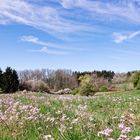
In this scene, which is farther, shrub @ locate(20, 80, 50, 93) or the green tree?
shrub @ locate(20, 80, 50, 93)

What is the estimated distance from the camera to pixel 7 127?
8586mm

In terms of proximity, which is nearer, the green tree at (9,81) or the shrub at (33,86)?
the green tree at (9,81)

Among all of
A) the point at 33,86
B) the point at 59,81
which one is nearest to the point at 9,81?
the point at 33,86

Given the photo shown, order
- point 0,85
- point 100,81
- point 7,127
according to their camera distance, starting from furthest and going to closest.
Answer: point 100,81, point 0,85, point 7,127

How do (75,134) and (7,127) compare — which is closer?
(75,134)

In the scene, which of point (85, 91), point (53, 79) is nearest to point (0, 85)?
point (85, 91)

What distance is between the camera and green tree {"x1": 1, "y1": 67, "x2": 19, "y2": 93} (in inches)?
2640

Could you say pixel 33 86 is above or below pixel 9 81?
below

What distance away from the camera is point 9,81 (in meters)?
67.6

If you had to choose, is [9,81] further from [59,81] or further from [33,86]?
[59,81]

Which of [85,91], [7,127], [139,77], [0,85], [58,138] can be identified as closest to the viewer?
[58,138]

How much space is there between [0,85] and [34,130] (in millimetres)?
60690

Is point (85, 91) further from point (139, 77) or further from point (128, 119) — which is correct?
point (128, 119)

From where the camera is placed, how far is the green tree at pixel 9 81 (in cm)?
6706
